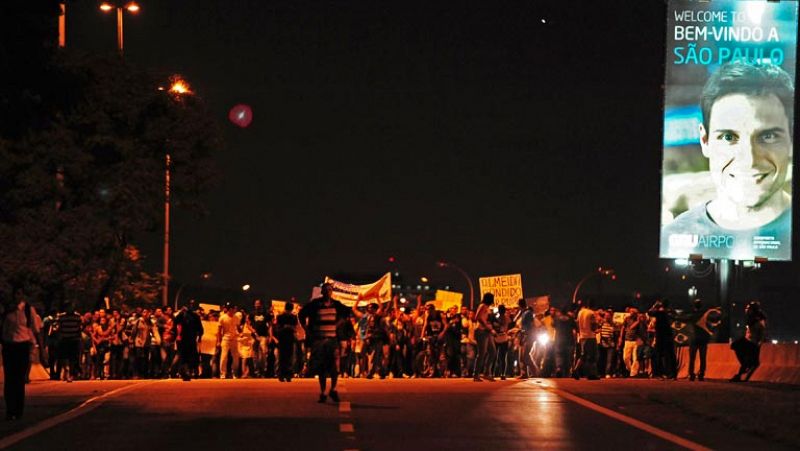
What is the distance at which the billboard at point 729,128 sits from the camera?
41.4m

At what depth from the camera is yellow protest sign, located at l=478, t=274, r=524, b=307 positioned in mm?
46812

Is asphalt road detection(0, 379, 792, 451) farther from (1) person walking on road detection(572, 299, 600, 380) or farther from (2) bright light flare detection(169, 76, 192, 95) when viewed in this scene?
(2) bright light flare detection(169, 76, 192, 95)

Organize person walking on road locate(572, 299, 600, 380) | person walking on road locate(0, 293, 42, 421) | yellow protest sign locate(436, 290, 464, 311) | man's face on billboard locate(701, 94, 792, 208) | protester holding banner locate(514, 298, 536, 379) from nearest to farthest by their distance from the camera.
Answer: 1. person walking on road locate(0, 293, 42, 421)
2. person walking on road locate(572, 299, 600, 380)
3. protester holding banner locate(514, 298, 536, 379)
4. man's face on billboard locate(701, 94, 792, 208)
5. yellow protest sign locate(436, 290, 464, 311)

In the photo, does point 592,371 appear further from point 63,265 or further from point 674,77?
point 63,265

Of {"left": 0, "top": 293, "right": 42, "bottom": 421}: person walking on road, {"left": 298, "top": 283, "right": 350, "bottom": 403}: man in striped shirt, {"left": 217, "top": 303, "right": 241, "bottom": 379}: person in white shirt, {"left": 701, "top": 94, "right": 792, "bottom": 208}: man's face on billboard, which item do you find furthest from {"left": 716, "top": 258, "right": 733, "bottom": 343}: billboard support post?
{"left": 0, "top": 293, "right": 42, "bottom": 421}: person walking on road

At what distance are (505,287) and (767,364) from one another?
17.6 meters

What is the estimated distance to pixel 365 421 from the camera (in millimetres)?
17984

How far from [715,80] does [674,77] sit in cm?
111

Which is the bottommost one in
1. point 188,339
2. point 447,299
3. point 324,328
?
point 188,339

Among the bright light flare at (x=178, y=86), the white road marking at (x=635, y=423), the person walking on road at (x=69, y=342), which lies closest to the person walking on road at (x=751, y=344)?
the white road marking at (x=635, y=423)

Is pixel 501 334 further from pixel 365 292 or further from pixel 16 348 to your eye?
pixel 16 348

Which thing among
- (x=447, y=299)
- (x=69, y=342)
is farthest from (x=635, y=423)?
(x=447, y=299)

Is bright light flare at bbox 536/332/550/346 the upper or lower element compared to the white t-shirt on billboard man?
lower

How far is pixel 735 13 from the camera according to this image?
42500 millimetres
